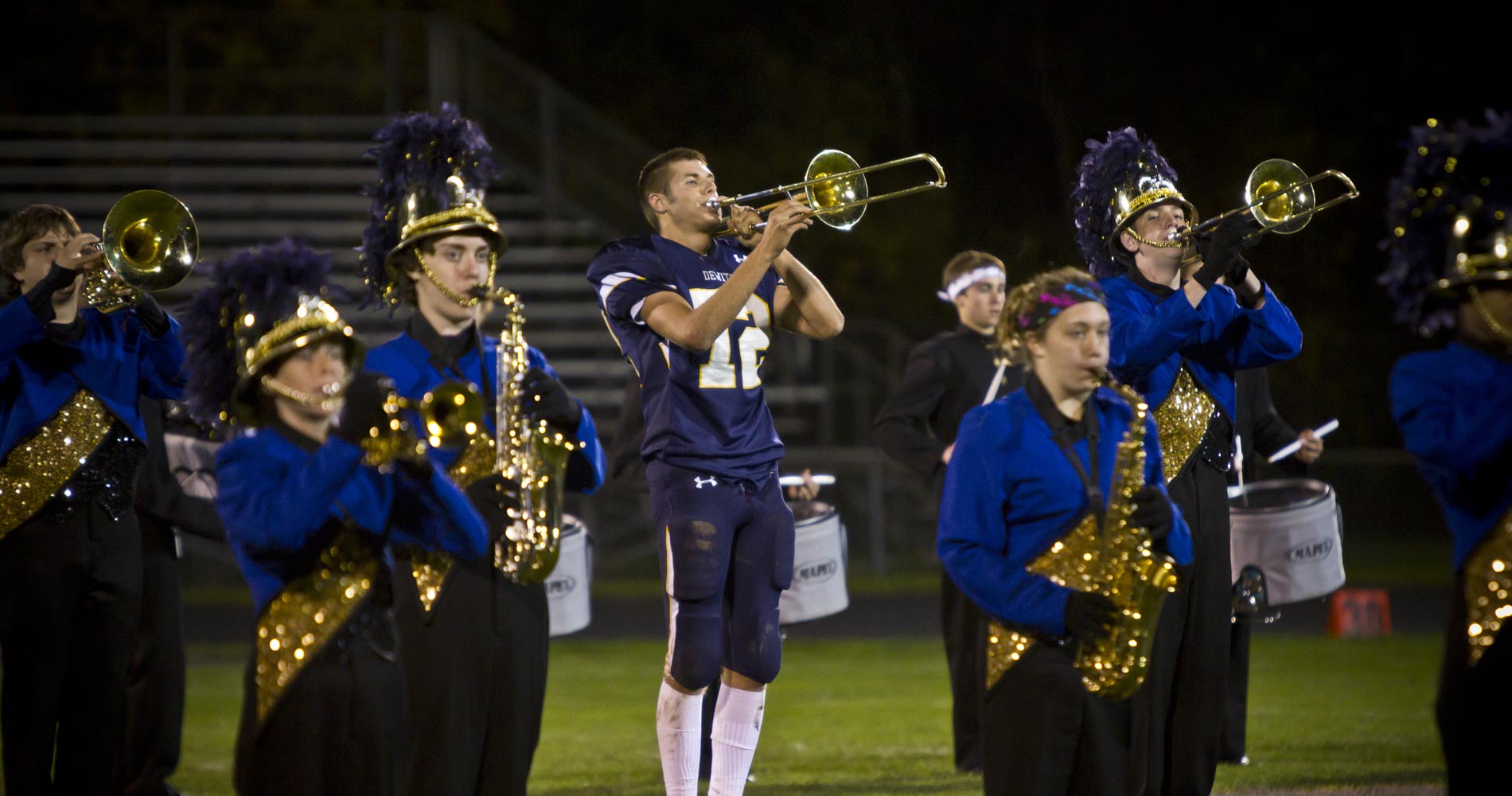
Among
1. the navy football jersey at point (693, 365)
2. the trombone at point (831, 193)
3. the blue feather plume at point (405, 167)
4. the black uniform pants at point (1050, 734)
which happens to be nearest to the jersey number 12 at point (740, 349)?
the navy football jersey at point (693, 365)

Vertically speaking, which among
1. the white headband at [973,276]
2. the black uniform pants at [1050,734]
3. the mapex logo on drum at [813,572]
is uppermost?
the white headband at [973,276]

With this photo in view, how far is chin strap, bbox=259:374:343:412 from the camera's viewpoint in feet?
13.1

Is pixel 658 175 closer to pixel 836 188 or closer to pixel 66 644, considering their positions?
pixel 836 188

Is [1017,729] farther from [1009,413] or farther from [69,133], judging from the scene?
[69,133]

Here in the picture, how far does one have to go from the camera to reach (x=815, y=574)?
279 inches

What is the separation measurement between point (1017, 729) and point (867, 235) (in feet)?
62.0

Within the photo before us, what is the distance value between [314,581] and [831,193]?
101 inches

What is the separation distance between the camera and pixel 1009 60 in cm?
2277

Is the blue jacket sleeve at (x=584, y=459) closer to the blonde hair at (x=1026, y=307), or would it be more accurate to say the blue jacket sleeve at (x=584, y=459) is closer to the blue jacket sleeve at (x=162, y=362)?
the blonde hair at (x=1026, y=307)

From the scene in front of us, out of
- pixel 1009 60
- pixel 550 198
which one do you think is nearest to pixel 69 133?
pixel 550 198

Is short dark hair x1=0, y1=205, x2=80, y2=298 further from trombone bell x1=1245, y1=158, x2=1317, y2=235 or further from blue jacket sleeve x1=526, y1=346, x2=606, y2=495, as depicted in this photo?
trombone bell x1=1245, y1=158, x2=1317, y2=235

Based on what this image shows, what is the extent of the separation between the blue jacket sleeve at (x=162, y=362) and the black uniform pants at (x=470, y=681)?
5.66ft

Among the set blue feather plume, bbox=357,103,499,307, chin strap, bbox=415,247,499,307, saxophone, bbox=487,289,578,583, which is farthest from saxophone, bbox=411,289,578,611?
blue feather plume, bbox=357,103,499,307

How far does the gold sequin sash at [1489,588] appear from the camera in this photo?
3.91 m
